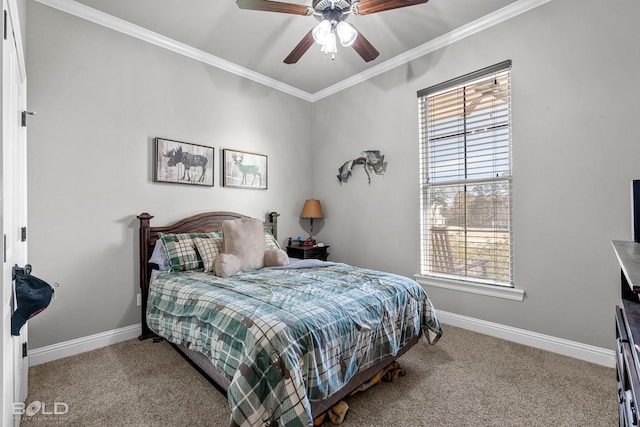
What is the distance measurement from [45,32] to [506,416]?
13.9ft

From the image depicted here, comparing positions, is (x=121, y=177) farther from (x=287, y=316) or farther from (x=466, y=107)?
(x=466, y=107)

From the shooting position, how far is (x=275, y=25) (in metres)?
2.91

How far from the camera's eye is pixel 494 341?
2.72 m

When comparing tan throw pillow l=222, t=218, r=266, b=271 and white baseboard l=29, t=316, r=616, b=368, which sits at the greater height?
tan throw pillow l=222, t=218, r=266, b=271

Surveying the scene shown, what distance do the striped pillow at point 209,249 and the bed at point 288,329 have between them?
12 cm

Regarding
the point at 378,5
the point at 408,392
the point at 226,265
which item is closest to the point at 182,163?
the point at 226,265

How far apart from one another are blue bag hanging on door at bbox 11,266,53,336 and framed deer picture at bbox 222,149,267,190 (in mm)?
2128

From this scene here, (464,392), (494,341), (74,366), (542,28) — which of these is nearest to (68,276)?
(74,366)

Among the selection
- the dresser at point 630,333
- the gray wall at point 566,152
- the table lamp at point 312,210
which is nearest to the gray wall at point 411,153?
the gray wall at point 566,152

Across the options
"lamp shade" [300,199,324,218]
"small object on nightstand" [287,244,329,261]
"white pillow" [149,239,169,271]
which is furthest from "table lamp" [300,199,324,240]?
"white pillow" [149,239,169,271]

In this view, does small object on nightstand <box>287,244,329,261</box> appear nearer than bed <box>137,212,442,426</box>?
No

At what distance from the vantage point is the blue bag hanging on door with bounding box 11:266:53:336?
57.1 inches

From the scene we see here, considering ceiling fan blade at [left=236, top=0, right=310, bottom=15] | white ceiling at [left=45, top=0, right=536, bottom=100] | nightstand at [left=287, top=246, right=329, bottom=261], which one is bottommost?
nightstand at [left=287, top=246, right=329, bottom=261]

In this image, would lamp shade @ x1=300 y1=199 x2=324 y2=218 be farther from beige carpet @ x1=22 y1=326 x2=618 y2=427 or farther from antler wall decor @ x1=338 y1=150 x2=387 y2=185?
beige carpet @ x1=22 y1=326 x2=618 y2=427
